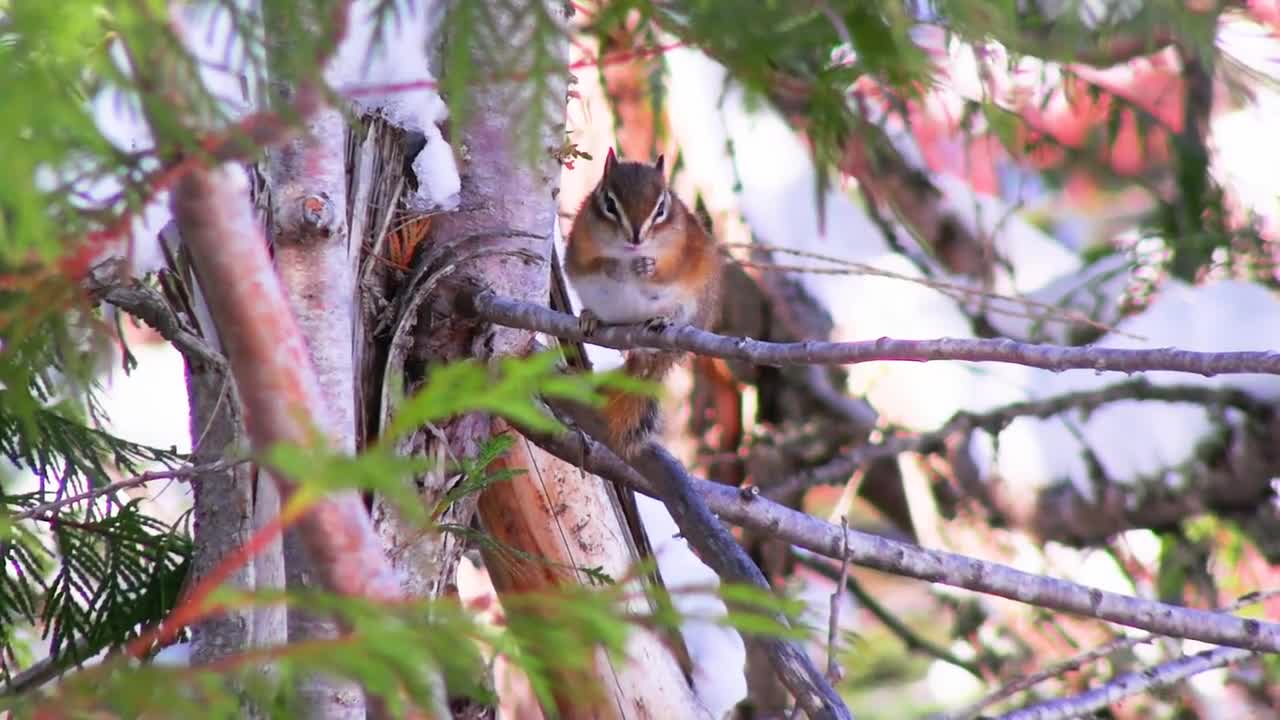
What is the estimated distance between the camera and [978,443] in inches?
137

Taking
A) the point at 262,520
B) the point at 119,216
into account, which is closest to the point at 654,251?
the point at 262,520

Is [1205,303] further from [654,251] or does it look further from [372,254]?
[372,254]

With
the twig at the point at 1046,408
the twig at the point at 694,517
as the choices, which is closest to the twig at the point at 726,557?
the twig at the point at 694,517

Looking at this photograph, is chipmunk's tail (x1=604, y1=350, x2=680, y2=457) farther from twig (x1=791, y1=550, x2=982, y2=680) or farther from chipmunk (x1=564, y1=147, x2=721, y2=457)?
twig (x1=791, y1=550, x2=982, y2=680)

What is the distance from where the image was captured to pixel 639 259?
7.33ft

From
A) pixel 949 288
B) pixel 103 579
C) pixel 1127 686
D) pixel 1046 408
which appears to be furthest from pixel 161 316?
pixel 1046 408

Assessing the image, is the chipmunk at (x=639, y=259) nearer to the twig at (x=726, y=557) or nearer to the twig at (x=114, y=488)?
the twig at (x=726, y=557)

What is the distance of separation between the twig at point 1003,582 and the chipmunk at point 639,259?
48cm

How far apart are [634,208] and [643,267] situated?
107 mm

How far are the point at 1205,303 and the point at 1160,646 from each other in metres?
0.91

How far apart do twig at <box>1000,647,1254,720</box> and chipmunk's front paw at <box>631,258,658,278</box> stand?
0.93 m

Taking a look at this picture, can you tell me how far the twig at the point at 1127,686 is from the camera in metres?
1.84

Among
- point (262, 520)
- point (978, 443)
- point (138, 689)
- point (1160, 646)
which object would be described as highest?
point (138, 689)

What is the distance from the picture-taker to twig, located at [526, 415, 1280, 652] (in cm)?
169
